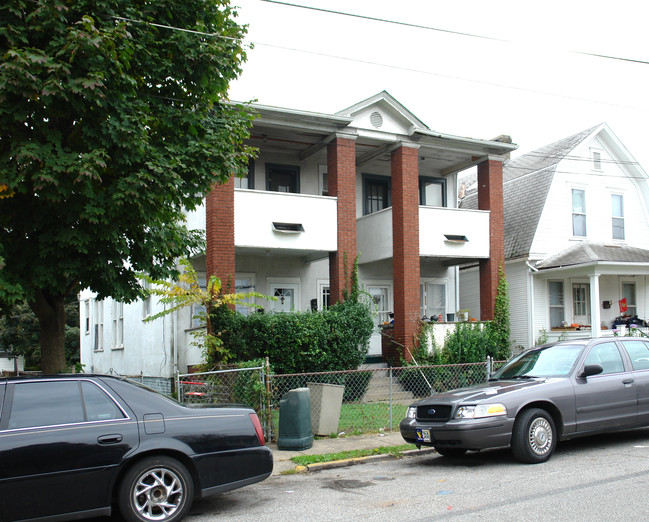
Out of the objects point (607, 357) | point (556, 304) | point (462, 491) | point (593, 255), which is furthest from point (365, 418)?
point (556, 304)

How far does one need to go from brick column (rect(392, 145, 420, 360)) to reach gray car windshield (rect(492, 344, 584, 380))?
7.29 m

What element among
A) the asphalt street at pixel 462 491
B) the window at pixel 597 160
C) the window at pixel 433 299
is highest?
the window at pixel 597 160

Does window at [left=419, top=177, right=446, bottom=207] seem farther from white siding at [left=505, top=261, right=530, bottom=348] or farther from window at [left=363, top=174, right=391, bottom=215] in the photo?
white siding at [left=505, top=261, right=530, bottom=348]

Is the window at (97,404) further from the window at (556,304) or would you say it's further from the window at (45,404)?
the window at (556,304)

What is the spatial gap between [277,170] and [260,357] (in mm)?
6230

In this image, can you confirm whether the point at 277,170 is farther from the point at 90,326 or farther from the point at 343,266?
the point at 90,326

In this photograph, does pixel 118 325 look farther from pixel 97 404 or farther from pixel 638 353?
pixel 638 353

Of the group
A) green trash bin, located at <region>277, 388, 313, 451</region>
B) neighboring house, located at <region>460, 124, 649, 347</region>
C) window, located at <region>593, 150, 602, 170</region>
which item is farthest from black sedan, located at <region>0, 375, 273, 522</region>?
window, located at <region>593, 150, 602, 170</region>

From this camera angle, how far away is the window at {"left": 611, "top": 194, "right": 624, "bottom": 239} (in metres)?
22.1

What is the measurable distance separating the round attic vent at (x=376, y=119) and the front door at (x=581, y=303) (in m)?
8.98

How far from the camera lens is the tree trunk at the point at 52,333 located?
29.8 ft

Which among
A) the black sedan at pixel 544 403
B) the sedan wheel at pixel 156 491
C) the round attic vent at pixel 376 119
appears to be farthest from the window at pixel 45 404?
the round attic vent at pixel 376 119

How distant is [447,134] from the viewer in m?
18.0

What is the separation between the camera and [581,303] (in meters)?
21.6
